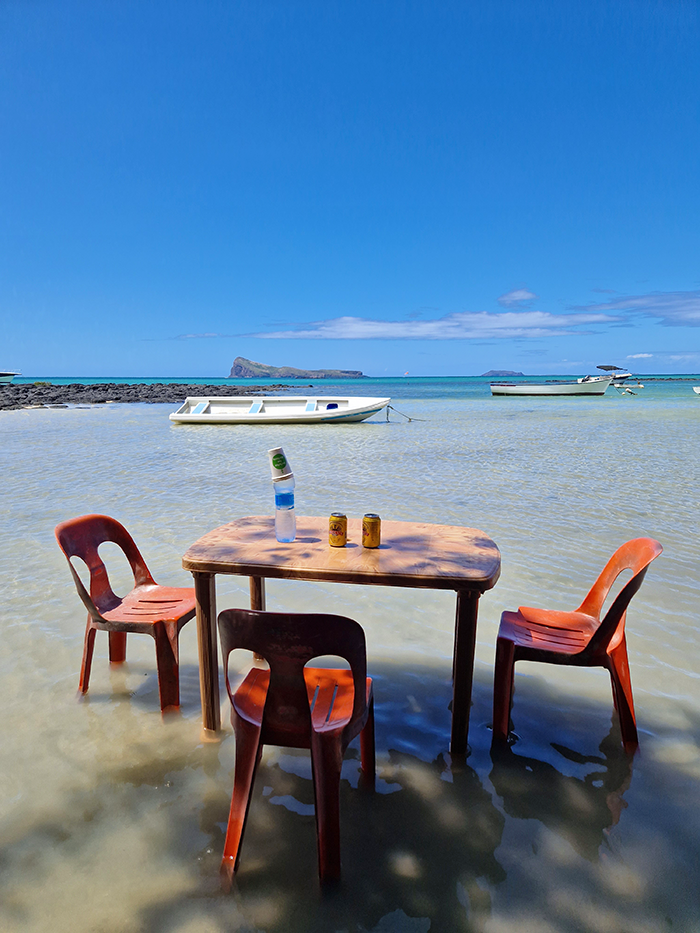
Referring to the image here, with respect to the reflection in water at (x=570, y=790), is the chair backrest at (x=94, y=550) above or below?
above

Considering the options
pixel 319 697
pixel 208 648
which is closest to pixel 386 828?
pixel 319 697

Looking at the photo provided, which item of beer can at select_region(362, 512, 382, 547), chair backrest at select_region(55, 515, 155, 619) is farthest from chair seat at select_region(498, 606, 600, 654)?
chair backrest at select_region(55, 515, 155, 619)

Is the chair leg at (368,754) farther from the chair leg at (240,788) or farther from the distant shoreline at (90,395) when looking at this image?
the distant shoreline at (90,395)

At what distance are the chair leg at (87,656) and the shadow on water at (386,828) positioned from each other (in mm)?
238

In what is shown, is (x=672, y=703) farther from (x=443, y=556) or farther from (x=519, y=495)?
(x=519, y=495)

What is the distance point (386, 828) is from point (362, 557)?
95 centimetres

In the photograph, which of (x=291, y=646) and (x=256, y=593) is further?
(x=256, y=593)

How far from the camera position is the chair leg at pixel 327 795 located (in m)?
1.72

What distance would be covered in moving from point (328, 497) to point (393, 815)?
218 inches

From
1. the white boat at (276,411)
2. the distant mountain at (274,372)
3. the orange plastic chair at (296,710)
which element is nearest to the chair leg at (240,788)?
the orange plastic chair at (296,710)

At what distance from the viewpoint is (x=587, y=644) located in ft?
7.63

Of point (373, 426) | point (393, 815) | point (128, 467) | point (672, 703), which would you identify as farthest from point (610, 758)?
point (373, 426)

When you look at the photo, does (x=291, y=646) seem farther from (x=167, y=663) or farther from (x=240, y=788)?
(x=167, y=663)

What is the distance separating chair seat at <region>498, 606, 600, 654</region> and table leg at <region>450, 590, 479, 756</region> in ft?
0.98
